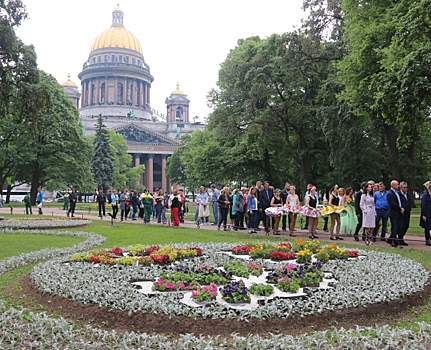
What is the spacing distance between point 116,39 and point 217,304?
108365mm

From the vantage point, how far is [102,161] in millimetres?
62969

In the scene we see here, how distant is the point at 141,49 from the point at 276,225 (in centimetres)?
10180

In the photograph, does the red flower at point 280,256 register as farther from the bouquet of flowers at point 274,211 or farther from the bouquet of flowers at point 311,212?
the bouquet of flowers at point 274,211

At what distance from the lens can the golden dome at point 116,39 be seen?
107 m

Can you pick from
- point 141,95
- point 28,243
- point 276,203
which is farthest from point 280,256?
point 141,95

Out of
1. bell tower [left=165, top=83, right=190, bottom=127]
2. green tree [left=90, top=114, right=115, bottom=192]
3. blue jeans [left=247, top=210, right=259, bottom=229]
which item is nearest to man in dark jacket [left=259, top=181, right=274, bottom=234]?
blue jeans [left=247, top=210, right=259, bottom=229]

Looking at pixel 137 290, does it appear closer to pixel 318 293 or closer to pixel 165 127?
pixel 318 293

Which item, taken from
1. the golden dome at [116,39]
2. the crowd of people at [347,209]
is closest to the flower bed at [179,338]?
the crowd of people at [347,209]

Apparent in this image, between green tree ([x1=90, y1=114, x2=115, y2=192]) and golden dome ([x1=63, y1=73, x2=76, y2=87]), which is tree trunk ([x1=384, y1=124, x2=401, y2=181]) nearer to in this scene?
green tree ([x1=90, y1=114, x2=115, y2=192])

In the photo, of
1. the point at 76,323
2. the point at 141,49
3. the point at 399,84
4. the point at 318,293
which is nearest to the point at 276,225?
the point at 399,84

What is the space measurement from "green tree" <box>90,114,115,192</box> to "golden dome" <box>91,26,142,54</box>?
4828 cm

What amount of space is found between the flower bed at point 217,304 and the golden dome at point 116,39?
104 m

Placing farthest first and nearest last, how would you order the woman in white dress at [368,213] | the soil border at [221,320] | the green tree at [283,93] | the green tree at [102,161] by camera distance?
the green tree at [102,161], the green tree at [283,93], the woman in white dress at [368,213], the soil border at [221,320]

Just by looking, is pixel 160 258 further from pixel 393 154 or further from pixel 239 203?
pixel 393 154
